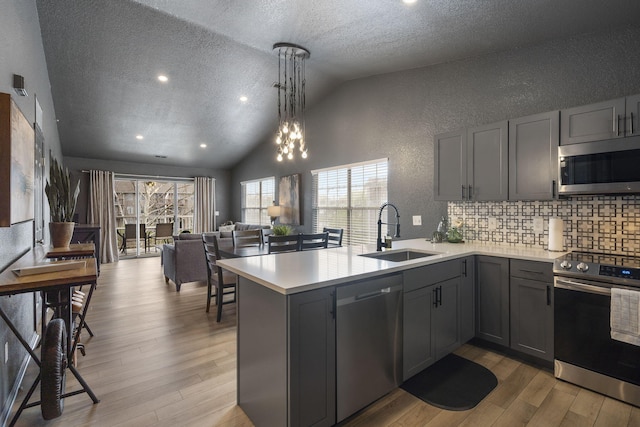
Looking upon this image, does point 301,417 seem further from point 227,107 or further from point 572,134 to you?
point 227,107

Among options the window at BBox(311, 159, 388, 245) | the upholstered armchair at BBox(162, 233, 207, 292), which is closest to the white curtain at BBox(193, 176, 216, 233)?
the upholstered armchair at BBox(162, 233, 207, 292)

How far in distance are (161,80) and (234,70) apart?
3.75 ft

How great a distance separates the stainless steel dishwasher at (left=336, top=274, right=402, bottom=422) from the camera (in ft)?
5.57

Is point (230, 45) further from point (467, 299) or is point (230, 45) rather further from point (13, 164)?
point (467, 299)

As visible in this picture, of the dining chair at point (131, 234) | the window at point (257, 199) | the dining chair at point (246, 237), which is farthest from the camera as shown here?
the dining chair at point (131, 234)

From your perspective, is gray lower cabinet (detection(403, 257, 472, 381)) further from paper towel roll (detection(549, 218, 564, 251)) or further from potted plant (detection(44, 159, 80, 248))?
potted plant (detection(44, 159, 80, 248))

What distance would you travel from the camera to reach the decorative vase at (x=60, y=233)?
2643mm

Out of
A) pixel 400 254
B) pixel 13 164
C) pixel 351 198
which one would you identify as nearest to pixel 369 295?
pixel 400 254

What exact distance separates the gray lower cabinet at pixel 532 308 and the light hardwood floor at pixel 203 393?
0.63 ft

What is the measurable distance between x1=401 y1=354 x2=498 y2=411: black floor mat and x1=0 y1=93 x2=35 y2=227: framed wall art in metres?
2.65

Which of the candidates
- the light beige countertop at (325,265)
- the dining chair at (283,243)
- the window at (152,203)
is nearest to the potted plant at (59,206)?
the light beige countertop at (325,265)

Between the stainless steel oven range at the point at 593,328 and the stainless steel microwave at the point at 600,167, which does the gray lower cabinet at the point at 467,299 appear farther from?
the stainless steel microwave at the point at 600,167

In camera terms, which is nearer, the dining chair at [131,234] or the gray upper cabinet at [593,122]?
the gray upper cabinet at [593,122]

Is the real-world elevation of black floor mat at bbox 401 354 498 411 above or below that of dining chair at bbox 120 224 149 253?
below
